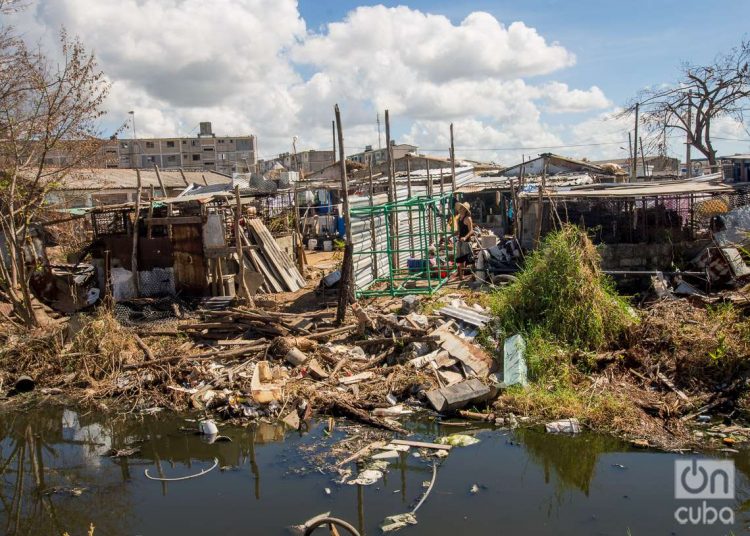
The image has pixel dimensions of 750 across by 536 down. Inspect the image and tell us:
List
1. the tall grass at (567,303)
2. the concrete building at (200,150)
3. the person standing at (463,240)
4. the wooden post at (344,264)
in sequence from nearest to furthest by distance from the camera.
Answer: the tall grass at (567,303) < the wooden post at (344,264) < the person standing at (463,240) < the concrete building at (200,150)

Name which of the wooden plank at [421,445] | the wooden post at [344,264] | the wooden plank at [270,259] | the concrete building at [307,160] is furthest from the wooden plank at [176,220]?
the concrete building at [307,160]

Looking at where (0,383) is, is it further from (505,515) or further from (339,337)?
(505,515)

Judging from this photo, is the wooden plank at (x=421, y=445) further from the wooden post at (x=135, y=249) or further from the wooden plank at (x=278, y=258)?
the wooden post at (x=135, y=249)

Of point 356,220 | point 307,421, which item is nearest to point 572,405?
point 307,421

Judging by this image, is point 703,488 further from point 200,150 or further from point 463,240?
point 200,150

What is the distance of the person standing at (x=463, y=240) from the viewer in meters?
14.9

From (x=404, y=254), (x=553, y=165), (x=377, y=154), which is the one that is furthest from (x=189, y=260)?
(x=377, y=154)

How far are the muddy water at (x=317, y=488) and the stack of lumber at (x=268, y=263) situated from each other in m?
6.38

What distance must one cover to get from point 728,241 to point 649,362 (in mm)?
4255

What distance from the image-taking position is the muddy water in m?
5.77

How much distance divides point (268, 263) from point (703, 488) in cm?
1017

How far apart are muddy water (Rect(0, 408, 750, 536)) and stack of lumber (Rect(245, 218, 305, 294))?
6.38 metres

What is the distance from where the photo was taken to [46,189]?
461 inches

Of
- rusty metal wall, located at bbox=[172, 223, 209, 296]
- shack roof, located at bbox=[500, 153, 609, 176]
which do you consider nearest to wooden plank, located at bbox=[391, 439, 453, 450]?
rusty metal wall, located at bbox=[172, 223, 209, 296]
